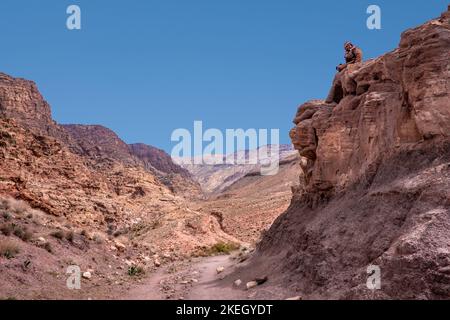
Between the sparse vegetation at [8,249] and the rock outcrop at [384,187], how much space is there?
295 inches

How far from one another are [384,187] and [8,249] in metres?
10.9

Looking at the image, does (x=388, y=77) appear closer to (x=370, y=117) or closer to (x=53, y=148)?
(x=370, y=117)

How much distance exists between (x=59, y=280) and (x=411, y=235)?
10257 mm

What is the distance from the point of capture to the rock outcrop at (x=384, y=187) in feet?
29.7

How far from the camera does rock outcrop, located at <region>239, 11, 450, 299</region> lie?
29.7ft

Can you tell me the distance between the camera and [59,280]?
46.5 ft

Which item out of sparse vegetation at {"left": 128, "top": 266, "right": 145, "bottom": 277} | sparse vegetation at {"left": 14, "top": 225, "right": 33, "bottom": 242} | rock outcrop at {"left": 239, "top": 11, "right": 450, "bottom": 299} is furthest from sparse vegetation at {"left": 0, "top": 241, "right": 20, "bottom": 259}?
rock outcrop at {"left": 239, "top": 11, "right": 450, "bottom": 299}

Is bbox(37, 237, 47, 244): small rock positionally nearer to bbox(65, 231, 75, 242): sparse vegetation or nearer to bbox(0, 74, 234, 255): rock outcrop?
bbox(65, 231, 75, 242): sparse vegetation

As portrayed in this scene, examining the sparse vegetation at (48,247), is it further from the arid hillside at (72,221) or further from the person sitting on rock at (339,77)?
the person sitting on rock at (339,77)

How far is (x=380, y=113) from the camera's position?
13859mm

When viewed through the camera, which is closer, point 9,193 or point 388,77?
point 388,77

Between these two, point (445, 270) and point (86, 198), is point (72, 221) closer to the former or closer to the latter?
point (86, 198)

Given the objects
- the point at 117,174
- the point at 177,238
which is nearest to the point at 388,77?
the point at 177,238

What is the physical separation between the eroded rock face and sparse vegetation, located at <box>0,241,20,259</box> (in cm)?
1033
